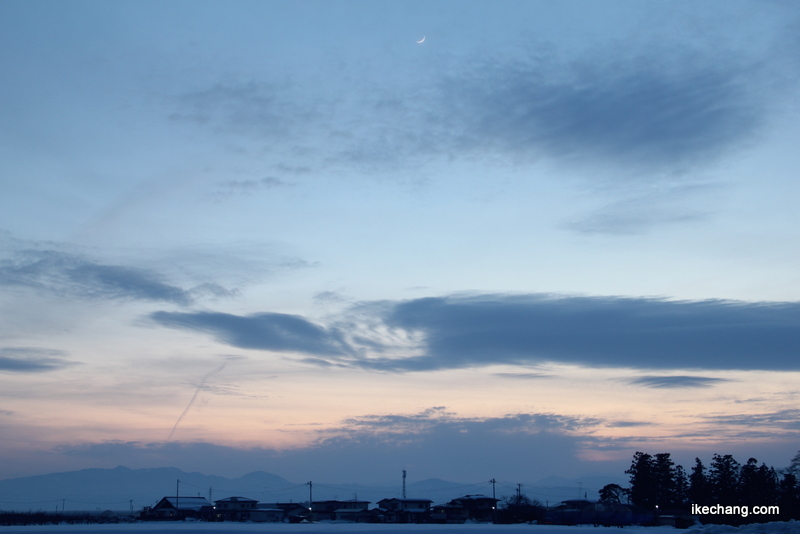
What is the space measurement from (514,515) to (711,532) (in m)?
76.8

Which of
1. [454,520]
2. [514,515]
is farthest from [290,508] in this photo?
[514,515]

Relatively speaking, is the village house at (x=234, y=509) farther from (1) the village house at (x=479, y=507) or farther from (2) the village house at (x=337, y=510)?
(1) the village house at (x=479, y=507)

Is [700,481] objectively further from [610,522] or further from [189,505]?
[189,505]

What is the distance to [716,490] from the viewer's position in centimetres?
8706

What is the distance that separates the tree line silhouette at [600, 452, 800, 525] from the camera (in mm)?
73500

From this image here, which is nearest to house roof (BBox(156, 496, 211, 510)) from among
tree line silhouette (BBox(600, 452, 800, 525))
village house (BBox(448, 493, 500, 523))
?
village house (BBox(448, 493, 500, 523))

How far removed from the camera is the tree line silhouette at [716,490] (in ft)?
241

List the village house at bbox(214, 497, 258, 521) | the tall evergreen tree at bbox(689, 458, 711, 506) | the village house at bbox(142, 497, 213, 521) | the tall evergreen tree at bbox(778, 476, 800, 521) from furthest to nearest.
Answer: the village house at bbox(214, 497, 258, 521) < the village house at bbox(142, 497, 213, 521) < the tall evergreen tree at bbox(689, 458, 711, 506) < the tall evergreen tree at bbox(778, 476, 800, 521)

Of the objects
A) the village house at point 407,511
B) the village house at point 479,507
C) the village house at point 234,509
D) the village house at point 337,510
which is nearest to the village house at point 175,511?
the village house at point 234,509

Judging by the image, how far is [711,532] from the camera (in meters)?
39.0

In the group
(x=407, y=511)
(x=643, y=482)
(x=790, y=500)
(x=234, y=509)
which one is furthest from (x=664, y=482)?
(x=234, y=509)

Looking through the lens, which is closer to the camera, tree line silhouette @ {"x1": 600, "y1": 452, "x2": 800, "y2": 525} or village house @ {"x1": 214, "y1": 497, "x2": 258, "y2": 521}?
tree line silhouette @ {"x1": 600, "y1": 452, "x2": 800, "y2": 525}

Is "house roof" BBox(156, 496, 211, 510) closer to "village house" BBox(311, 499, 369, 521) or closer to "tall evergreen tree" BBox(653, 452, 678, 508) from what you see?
"village house" BBox(311, 499, 369, 521)

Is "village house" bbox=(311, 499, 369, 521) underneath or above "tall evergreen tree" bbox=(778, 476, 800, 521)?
underneath
